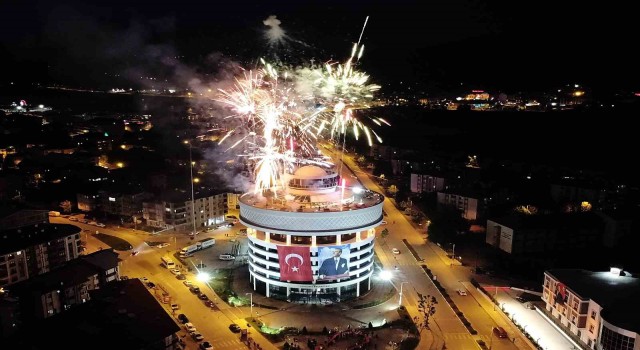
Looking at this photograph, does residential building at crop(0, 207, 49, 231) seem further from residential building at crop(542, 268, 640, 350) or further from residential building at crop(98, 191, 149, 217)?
residential building at crop(542, 268, 640, 350)

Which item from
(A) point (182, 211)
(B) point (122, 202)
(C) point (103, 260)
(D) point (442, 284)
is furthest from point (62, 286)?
(D) point (442, 284)

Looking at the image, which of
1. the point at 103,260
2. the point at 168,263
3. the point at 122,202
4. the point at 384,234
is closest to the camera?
the point at 103,260

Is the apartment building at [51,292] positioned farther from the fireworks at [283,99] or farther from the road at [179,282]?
the fireworks at [283,99]

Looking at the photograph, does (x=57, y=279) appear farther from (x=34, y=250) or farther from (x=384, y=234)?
(x=384, y=234)

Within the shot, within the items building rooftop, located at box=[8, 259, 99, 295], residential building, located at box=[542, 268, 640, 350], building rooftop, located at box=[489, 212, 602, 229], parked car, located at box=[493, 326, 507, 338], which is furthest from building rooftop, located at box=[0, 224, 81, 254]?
building rooftop, located at box=[489, 212, 602, 229]

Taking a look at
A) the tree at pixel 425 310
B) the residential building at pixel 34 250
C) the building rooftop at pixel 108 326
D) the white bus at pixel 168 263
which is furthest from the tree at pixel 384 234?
the residential building at pixel 34 250

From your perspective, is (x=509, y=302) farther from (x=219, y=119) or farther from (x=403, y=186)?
(x=219, y=119)
